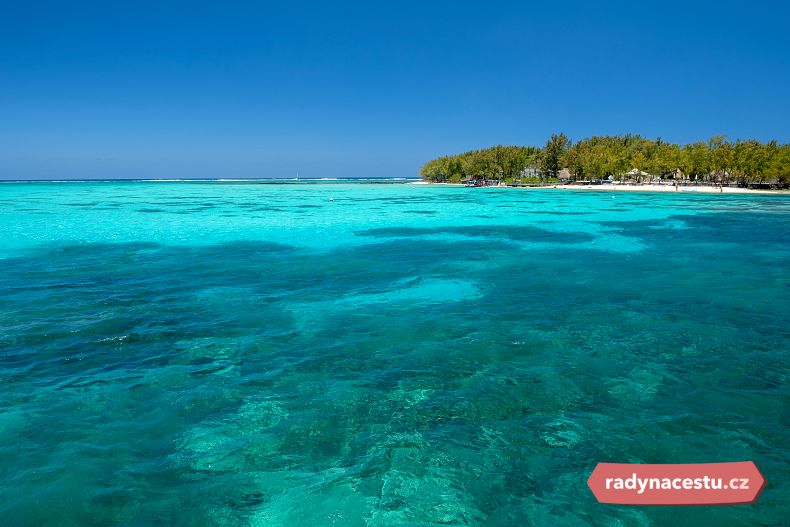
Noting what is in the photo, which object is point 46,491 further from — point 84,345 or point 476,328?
point 476,328

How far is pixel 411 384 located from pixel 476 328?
3.80 m

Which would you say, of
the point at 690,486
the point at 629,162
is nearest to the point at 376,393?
the point at 690,486

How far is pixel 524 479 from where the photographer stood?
607 centimetres

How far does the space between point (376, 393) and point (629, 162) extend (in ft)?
433

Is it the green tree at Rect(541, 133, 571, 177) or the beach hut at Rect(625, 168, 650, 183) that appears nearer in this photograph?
the beach hut at Rect(625, 168, 650, 183)

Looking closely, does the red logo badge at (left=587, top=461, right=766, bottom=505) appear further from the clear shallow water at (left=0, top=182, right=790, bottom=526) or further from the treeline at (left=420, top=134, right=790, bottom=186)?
the treeline at (left=420, top=134, right=790, bottom=186)

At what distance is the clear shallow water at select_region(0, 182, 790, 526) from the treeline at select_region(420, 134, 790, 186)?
97542mm

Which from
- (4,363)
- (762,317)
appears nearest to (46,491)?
(4,363)

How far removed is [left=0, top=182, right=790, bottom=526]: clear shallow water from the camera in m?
5.72

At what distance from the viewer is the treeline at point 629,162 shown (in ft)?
311

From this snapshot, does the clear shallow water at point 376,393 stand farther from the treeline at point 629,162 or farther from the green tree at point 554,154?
the green tree at point 554,154

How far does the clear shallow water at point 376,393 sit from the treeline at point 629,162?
9754 centimetres

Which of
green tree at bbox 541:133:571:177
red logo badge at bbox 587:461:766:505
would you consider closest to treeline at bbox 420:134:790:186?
green tree at bbox 541:133:571:177

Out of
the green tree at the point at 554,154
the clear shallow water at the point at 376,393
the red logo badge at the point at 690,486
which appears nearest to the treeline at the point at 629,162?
the green tree at the point at 554,154
